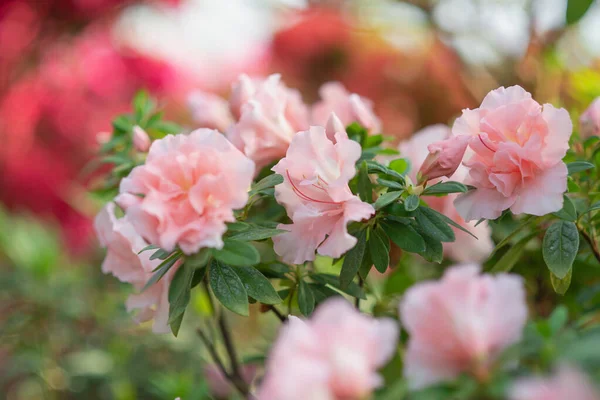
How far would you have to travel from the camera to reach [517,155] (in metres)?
0.56

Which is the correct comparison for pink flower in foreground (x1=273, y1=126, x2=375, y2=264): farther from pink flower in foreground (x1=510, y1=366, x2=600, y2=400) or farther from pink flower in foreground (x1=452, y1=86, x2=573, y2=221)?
pink flower in foreground (x1=510, y1=366, x2=600, y2=400)

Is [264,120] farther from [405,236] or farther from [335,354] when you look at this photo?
[335,354]

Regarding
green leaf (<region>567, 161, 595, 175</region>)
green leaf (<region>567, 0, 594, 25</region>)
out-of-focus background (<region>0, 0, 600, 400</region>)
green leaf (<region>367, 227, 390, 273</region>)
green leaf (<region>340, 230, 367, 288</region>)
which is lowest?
out-of-focus background (<region>0, 0, 600, 400</region>)

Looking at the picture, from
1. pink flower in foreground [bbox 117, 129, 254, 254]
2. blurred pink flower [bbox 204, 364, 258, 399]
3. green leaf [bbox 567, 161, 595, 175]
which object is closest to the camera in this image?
pink flower in foreground [bbox 117, 129, 254, 254]

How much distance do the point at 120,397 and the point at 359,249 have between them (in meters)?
0.77

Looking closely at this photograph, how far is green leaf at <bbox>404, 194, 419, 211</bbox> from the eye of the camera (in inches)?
22.0

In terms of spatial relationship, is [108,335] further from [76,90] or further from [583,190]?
[76,90]

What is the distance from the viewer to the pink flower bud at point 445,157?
0.57 metres

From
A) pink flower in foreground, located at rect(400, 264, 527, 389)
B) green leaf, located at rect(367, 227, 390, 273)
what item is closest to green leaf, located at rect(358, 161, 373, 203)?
green leaf, located at rect(367, 227, 390, 273)

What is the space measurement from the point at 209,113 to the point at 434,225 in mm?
402

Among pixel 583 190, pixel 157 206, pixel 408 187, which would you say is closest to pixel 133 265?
pixel 157 206

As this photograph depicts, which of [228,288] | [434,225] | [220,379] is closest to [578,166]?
[434,225]

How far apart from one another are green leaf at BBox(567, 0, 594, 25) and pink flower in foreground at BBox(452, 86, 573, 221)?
0.70ft

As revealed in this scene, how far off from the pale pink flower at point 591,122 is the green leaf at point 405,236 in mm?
294
